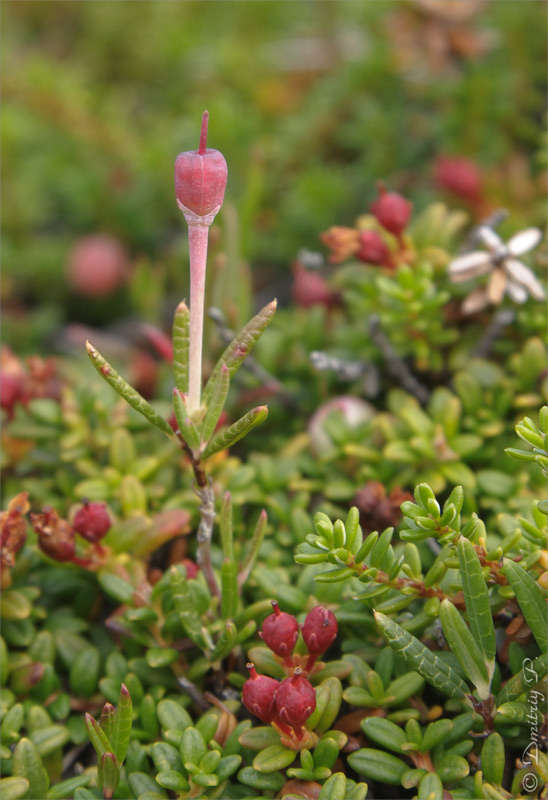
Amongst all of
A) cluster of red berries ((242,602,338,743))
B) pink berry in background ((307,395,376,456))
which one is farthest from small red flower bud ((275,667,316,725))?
pink berry in background ((307,395,376,456))

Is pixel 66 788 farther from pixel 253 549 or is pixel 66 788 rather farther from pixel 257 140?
pixel 257 140

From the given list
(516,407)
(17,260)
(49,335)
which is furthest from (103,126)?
(516,407)

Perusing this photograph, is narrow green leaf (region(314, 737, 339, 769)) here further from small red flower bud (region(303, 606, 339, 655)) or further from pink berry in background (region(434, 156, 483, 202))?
pink berry in background (region(434, 156, 483, 202))

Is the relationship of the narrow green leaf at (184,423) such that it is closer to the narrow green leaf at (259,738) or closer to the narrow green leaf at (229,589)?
the narrow green leaf at (229,589)

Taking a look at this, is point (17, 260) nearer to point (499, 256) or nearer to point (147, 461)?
point (147, 461)

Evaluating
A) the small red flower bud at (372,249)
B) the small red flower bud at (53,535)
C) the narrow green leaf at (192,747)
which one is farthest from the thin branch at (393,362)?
the narrow green leaf at (192,747)

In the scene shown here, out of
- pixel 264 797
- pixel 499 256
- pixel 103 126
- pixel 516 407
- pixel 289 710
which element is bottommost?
pixel 264 797

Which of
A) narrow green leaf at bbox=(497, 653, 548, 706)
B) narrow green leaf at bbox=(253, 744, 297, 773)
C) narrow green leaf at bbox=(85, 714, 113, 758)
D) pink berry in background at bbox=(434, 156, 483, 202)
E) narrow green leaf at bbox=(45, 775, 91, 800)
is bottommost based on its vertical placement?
narrow green leaf at bbox=(45, 775, 91, 800)
